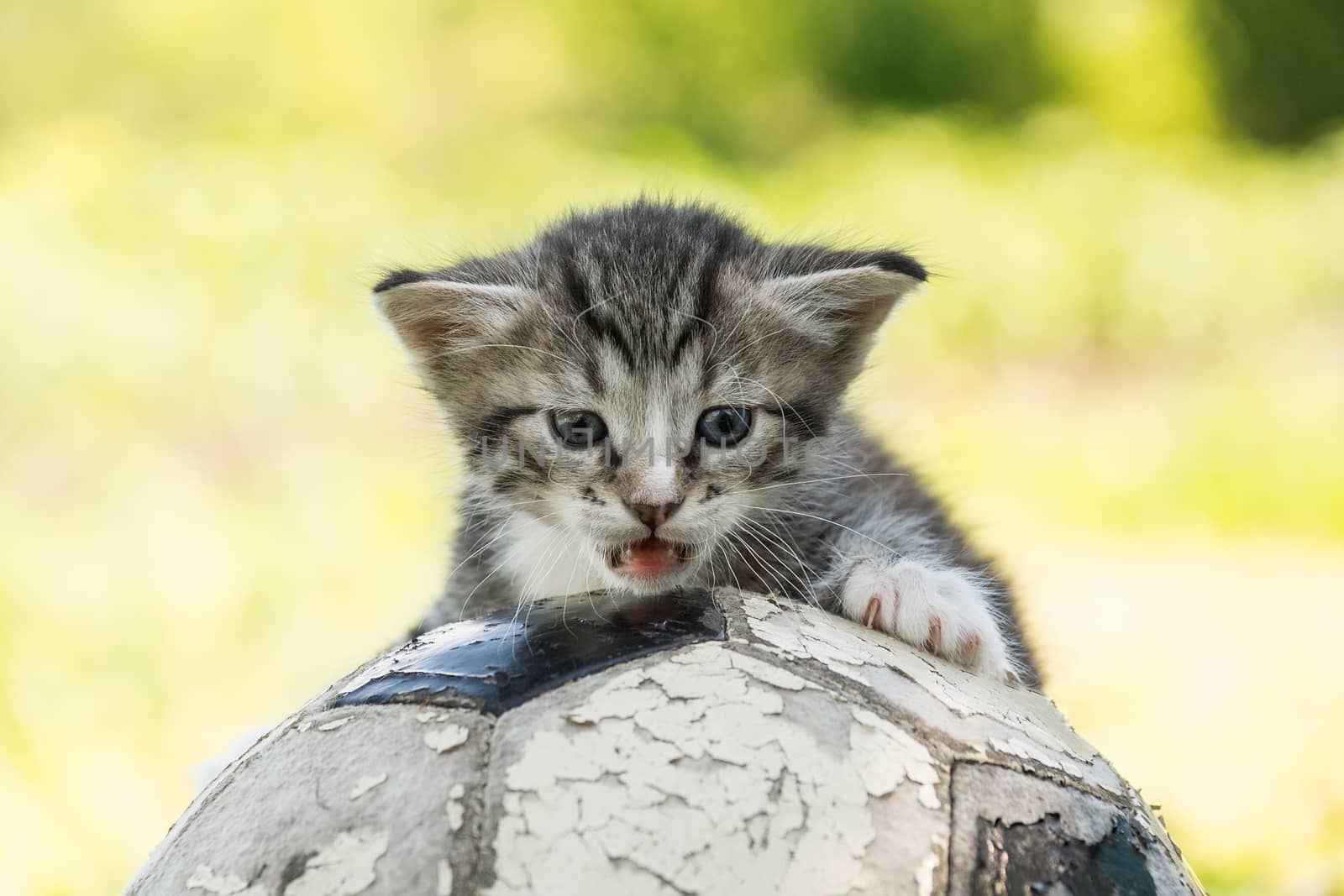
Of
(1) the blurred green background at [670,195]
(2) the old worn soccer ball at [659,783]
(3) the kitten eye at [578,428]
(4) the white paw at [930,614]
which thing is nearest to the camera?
(2) the old worn soccer ball at [659,783]

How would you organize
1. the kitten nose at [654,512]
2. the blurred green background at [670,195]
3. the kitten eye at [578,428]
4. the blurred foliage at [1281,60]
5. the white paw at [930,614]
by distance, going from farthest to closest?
the blurred foliage at [1281,60] → the blurred green background at [670,195] → the kitten eye at [578,428] → the kitten nose at [654,512] → the white paw at [930,614]

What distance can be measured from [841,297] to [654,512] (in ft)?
2.41

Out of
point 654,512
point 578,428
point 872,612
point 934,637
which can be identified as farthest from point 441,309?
point 934,637

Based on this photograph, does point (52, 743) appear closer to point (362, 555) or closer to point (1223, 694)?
point (362, 555)

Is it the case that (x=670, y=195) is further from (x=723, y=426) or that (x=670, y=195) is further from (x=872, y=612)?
(x=872, y=612)

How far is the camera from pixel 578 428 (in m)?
2.90

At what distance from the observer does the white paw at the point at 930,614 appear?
2.47 meters

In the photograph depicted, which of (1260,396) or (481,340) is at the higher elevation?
(481,340)

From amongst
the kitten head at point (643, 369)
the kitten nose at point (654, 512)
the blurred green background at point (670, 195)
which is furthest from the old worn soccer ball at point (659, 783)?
the blurred green background at point (670, 195)

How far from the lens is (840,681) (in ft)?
6.77

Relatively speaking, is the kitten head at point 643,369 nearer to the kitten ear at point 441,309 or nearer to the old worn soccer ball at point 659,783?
the kitten ear at point 441,309

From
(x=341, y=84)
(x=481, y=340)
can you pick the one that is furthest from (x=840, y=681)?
(x=341, y=84)

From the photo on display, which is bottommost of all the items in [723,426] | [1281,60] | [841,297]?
[723,426]

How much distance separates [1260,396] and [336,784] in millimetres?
7180
